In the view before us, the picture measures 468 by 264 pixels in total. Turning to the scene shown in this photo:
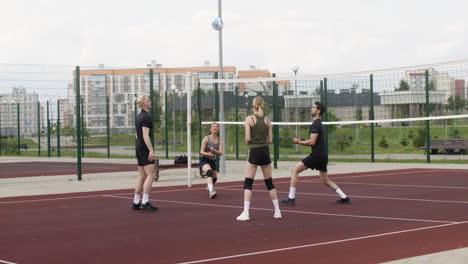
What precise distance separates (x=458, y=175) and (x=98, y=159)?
18094 mm

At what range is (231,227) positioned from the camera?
991 centimetres

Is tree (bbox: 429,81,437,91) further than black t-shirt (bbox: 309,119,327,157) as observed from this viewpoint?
Yes

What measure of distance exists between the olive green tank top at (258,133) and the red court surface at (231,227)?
1130 mm

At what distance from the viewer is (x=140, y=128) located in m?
12.1

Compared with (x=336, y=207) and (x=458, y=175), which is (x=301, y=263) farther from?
(x=458, y=175)

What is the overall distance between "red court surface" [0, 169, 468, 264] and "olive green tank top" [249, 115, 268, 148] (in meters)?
1.13

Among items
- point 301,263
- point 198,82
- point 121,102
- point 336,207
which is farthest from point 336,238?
point 121,102

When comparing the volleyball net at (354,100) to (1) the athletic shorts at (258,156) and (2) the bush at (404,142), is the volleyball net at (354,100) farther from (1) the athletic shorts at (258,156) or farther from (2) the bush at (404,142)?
(1) the athletic shorts at (258,156)

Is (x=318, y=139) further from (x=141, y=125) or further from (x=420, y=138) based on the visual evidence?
(x=420, y=138)

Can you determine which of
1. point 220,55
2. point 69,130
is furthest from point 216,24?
point 69,130

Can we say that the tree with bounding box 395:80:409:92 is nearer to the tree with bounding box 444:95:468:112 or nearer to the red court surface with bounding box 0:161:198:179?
the tree with bounding box 444:95:468:112

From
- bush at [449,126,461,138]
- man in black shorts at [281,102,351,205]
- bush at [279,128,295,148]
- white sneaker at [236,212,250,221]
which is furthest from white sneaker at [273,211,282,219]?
bush at [449,126,461,138]

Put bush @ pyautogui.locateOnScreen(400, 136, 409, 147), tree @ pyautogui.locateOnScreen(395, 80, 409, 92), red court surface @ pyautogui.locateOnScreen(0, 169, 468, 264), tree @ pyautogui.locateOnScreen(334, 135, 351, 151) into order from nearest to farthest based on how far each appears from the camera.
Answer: red court surface @ pyautogui.locateOnScreen(0, 169, 468, 264)
tree @ pyautogui.locateOnScreen(395, 80, 409, 92)
tree @ pyautogui.locateOnScreen(334, 135, 351, 151)
bush @ pyautogui.locateOnScreen(400, 136, 409, 147)

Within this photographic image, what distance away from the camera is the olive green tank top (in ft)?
34.9
